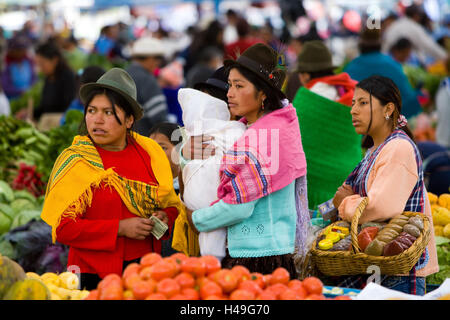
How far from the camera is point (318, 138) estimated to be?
4.70 m

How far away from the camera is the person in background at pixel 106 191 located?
3.24 metres

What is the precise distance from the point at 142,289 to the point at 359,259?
129 cm

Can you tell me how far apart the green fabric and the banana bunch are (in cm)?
213

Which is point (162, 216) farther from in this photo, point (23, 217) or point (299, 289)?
A: point (23, 217)

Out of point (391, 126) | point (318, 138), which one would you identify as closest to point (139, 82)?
point (318, 138)

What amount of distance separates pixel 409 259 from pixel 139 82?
13.2 ft

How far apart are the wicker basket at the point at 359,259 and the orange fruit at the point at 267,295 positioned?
88 cm

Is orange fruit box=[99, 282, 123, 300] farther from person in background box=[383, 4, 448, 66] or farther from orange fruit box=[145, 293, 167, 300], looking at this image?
person in background box=[383, 4, 448, 66]

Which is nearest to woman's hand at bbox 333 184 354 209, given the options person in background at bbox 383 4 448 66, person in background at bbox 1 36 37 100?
person in background at bbox 383 4 448 66

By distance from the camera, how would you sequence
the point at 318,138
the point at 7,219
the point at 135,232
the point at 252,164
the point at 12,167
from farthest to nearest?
the point at 12,167
the point at 7,219
the point at 318,138
the point at 135,232
the point at 252,164

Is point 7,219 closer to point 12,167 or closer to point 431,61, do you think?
point 12,167

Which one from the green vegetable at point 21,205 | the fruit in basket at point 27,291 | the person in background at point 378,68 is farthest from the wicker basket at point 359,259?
the green vegetable at point 21,205

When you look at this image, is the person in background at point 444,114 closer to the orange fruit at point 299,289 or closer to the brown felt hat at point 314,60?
the brown felt hat at point 314,60
